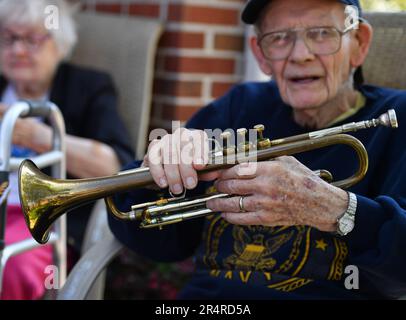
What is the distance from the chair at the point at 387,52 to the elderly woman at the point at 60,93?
0.98 m

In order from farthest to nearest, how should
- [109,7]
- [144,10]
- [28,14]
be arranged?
[109,7], [144,10], [28,14]

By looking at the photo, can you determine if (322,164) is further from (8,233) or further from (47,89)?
(47,89)

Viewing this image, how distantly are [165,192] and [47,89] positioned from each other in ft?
3.73

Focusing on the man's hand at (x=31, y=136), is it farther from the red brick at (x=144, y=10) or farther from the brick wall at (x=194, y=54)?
the red brick at (x=144, y=10)

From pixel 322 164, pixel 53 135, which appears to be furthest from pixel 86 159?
pixel 322 164

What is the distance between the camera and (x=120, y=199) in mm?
1698

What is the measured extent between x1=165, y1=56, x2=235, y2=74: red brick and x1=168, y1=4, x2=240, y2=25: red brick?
6.3 inches

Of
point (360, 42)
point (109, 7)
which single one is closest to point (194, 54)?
point (109, 7)

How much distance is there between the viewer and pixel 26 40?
8.20 ft

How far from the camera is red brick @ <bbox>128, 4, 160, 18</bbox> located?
271 centimetres

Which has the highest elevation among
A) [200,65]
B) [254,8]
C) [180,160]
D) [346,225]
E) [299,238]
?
[254,8]

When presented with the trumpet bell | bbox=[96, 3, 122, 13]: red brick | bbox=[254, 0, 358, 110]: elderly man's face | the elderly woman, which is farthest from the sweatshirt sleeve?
bbox=[96, 3, 122, 13]: red brick

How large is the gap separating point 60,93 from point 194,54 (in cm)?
58

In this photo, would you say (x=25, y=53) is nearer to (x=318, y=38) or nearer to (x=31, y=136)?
(x=31, y=136)
